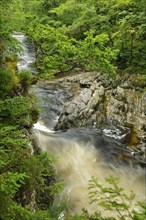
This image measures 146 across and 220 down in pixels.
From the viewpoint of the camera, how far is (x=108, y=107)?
11898 millimetres

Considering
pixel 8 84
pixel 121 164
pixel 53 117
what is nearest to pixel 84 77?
pixel 53 117

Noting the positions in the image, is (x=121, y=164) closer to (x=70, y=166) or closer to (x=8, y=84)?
(x=70, y=166)

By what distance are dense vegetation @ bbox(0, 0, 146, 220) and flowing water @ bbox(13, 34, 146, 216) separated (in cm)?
52

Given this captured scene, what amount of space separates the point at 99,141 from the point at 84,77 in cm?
527

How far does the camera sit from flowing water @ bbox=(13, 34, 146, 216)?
7.86 meters

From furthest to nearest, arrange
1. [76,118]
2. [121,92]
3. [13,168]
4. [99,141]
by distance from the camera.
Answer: [121,92] → [76,118] → [99,141] → [13,168]

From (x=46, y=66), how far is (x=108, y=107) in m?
3.74

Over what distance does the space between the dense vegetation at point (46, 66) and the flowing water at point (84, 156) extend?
0.52m

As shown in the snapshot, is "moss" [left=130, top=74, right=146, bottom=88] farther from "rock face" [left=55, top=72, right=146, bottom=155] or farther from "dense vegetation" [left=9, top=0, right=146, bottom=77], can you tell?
"dense vegetation" [left=9, top=0, right=146, bottom=77]

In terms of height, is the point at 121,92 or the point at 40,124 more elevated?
the point at 121,92

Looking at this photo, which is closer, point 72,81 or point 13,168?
point 13,168

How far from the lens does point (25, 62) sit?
18.2m

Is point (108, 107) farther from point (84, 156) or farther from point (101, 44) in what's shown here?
point (101, 44)

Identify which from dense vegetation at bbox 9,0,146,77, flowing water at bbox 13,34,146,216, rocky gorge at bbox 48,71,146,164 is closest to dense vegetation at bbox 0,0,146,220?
dense vegetation at bbox 9,0,146,77
